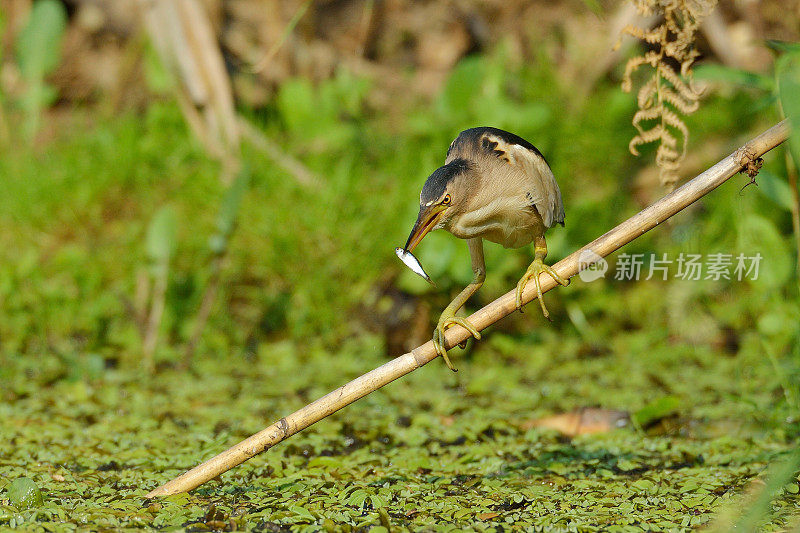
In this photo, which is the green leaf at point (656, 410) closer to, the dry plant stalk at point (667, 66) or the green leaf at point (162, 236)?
the dry plant stalk at point (667, 66)

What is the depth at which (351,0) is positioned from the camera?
5.20 m

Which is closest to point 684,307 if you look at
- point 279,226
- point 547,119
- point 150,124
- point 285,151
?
point 547,119

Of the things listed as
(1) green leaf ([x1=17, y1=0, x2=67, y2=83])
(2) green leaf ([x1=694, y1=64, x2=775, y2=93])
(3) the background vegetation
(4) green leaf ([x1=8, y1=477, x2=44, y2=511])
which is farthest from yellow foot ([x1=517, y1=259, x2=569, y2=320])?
(1) green leaf ([x1=17, y1=0, x2=67, y2=83])

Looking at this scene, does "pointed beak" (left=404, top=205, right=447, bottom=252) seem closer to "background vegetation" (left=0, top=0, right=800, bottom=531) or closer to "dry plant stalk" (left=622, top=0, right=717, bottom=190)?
"dry plant stalk" (left=622, top=0, right=717, bottom=190)

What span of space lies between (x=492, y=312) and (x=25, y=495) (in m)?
1.14

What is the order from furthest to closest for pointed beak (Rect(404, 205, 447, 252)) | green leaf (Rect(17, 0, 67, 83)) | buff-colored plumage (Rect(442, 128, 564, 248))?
green leaf (Rect(17, 0, 67, 83)) < buff-colored plumage (Rect(442, 128, 564, 248)) < pointed beak (Rect(404, 205, 447, 252))

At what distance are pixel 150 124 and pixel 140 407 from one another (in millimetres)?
1965

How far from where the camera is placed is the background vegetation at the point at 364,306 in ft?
7.18

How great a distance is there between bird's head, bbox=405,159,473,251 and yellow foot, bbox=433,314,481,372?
26 centimetres

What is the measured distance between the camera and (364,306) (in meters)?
3.62

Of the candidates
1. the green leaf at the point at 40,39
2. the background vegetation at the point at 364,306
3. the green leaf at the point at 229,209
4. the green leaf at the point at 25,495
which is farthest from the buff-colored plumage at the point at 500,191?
the green leaf at the point at 40,39

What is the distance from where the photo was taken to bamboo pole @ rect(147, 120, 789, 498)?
172 centimetres

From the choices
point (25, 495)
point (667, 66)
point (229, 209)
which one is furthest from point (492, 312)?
point (229, 209)

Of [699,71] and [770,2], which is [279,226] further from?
[770,2]
